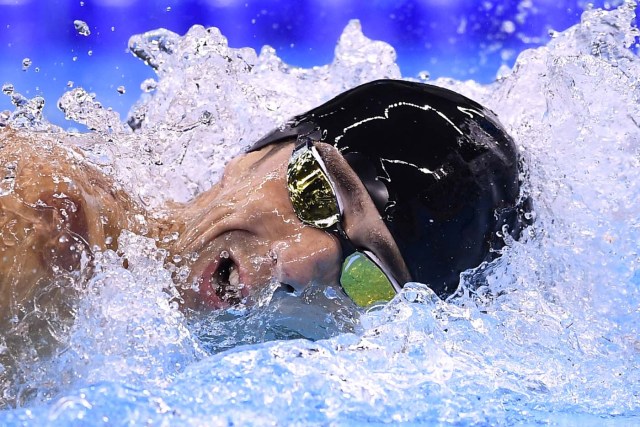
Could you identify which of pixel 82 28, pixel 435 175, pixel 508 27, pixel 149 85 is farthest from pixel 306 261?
pixel 508 27

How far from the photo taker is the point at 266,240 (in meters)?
1.25

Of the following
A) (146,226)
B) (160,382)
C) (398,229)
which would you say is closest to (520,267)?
(398,229)

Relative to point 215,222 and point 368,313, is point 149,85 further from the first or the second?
point 368,313

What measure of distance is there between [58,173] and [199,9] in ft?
7.03

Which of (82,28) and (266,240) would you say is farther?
(82,28)

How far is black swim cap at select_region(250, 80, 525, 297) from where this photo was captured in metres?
1.28

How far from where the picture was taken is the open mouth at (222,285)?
4.01ft

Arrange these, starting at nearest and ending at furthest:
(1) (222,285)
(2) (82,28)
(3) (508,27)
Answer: (1) (222,285) < (2) (82,28) < (3) (508,27)

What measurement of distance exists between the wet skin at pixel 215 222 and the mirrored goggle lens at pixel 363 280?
0.6 inches

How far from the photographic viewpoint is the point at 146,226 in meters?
1.24

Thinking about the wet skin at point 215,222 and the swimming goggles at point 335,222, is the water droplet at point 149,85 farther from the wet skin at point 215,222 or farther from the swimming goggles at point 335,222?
the swimming goggles at point 335,222

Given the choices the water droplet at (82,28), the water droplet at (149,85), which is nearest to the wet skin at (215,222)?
the water droplet at (149,85)

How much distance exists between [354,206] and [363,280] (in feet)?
0.38

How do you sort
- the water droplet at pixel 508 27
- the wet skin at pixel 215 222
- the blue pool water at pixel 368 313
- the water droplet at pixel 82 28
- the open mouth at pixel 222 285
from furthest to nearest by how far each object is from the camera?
the water droplet at pixel 508 27
the water droplet at pixel 82 28
the open mouth at pixel 222 285
the wet skin at pixel 215 222
the blue pool water at pixel 368 313
